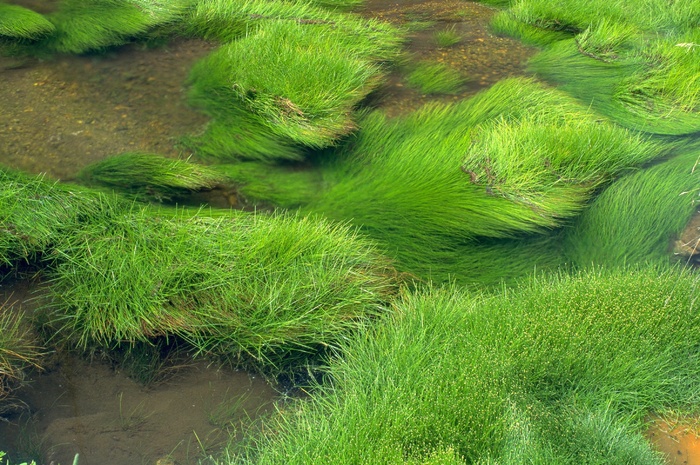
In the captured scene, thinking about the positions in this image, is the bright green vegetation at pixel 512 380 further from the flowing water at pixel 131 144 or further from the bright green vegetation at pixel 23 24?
the bright green vegetation at pixel 23 24

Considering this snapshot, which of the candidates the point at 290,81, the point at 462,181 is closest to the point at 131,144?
the point at 290,81

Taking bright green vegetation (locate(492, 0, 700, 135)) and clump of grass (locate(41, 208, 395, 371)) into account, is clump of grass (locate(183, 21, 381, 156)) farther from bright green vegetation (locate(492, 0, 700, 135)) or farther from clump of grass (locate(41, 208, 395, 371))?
bright green vegetation (locate(492, 0, 700, 135))

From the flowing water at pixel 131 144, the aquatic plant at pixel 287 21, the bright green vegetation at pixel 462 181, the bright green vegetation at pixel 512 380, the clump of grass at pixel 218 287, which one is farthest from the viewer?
the aquatic plant at pixel 287 21

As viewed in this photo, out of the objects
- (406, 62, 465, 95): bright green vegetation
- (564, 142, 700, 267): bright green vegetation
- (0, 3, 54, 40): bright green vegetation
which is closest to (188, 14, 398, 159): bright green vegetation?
(406, 62, 465, 95): bright green vegetation

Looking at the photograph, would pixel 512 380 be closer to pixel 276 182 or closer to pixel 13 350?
pixel 276 182

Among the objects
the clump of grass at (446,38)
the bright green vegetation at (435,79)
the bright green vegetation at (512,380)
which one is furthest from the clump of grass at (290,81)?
the bright green vegetation at (512,380)

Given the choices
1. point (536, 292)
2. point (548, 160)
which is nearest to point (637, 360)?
point (536, 292)
